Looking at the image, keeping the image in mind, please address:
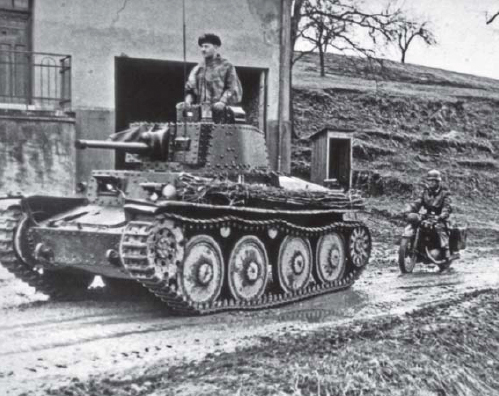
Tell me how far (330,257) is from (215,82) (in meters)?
3.08

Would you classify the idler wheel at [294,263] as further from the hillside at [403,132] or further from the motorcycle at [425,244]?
the hillside at [403,132]

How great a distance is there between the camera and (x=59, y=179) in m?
15.3

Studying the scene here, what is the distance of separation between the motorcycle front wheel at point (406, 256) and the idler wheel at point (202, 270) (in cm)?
452

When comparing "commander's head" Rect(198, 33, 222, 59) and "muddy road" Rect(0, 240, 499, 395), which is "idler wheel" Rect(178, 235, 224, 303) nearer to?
"muddy road" Rect(0, 240, 499, 395)

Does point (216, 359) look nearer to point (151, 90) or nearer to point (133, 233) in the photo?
point (133, 233)

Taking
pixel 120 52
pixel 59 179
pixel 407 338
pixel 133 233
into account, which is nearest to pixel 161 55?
pixel 120 52

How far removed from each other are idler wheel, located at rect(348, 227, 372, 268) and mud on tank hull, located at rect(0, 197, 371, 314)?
52 cm

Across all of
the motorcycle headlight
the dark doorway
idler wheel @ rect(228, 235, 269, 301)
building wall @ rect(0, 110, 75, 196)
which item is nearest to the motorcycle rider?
idler wheel @ rect(228, 235, 269, 301)

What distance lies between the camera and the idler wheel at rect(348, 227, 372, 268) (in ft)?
40.5

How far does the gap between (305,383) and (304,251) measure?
4.81m

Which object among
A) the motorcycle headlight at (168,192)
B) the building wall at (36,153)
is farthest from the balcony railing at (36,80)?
the motorcycle headlight at (168,192)

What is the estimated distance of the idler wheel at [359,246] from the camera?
12.3 m

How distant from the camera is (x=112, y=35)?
1627 centimetres


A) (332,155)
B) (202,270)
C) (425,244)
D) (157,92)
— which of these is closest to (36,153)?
(157,92)
